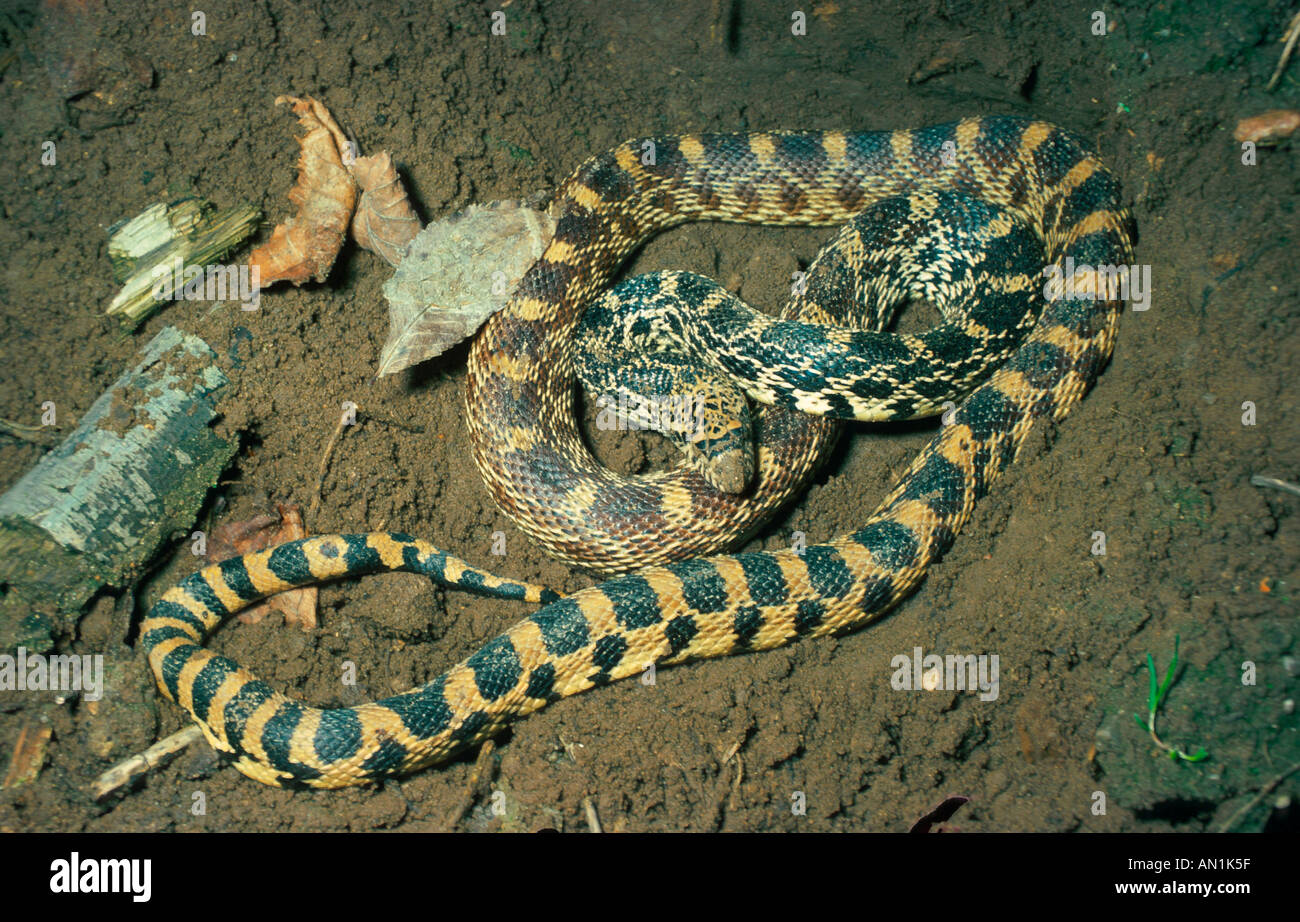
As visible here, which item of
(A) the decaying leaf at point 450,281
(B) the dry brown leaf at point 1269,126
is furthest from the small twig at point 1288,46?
(A) the decaying leaf at point 450,281

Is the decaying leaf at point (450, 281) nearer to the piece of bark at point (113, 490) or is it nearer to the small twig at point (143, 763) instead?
the piece of bark at point (113, 490)

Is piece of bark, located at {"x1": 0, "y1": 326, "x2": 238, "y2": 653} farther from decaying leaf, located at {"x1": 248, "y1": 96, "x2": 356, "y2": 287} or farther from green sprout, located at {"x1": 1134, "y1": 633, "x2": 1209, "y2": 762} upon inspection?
green sprout, located at {"x1": 1134, "y1": 633, "x2": 1209, "y2": 762}

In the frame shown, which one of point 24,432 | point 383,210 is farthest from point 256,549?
point 383,210

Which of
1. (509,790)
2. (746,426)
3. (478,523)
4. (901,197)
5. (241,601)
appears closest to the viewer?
(509,790)


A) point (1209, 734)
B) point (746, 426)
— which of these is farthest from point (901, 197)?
point (1209, 734)

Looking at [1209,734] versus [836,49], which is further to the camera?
[836,49]
